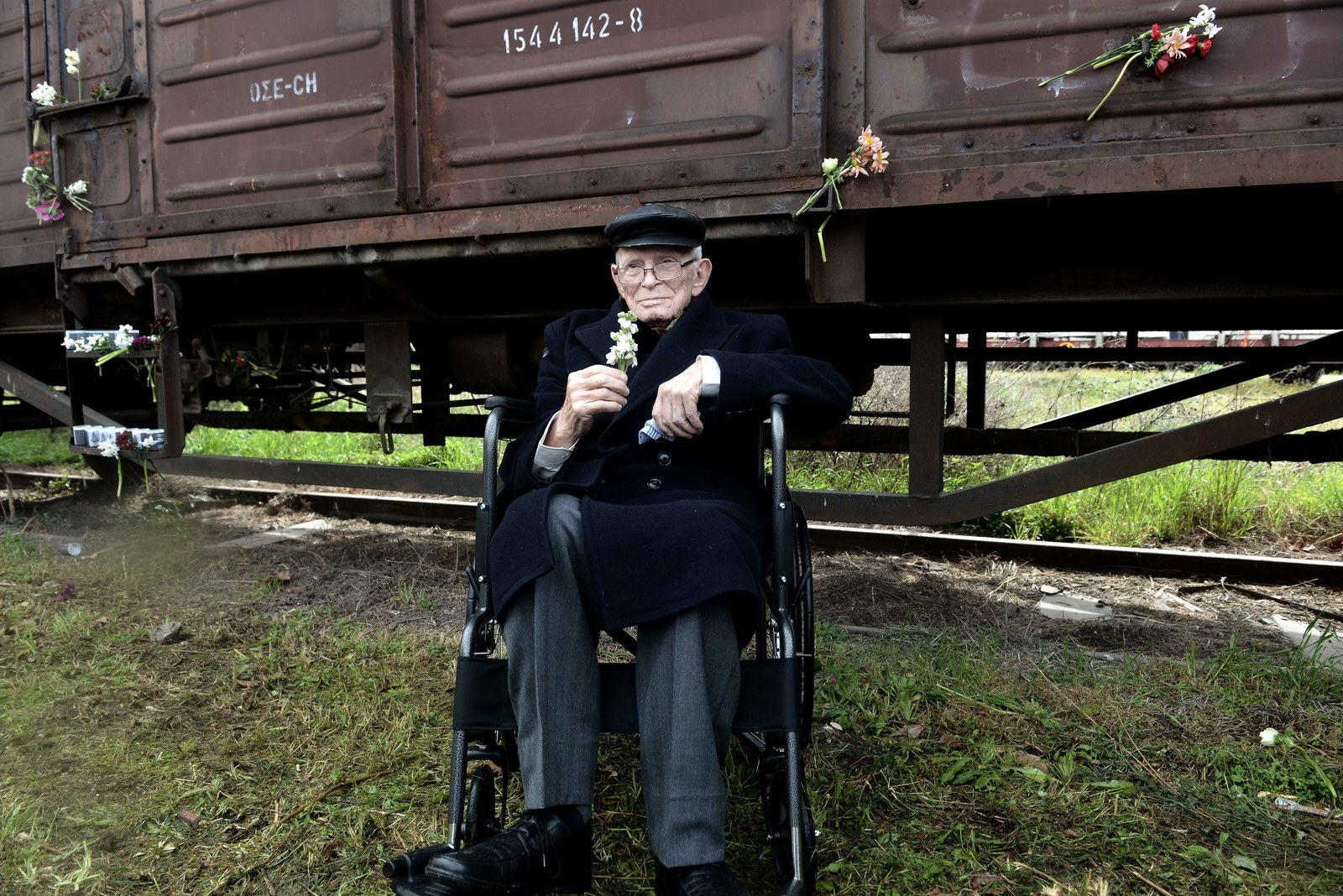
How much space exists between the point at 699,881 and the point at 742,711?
33 cm

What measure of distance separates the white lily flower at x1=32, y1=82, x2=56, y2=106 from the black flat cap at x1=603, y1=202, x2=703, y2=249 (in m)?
4.02

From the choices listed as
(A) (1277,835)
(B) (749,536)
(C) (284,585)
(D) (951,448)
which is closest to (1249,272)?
(D) (951,448)

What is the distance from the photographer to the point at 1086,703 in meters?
2.89

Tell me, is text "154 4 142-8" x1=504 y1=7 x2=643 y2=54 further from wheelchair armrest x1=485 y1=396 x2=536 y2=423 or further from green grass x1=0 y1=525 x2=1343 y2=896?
green grass x1=0 y1=525 x2=1343 y2=896

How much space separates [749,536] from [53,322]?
5.02 meters

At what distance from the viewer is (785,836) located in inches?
76.4

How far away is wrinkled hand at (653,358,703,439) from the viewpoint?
213cm

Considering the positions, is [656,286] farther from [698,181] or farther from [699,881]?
[699,881]

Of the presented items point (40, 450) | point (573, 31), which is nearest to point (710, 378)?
point (573, 31)

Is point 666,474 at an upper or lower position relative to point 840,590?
upper

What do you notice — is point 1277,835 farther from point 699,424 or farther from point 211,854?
point 211,854

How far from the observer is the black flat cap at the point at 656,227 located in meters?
2.30

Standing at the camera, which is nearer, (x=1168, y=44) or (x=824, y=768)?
(x=824, y=768)

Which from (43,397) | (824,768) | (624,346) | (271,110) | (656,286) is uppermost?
(271,110)
